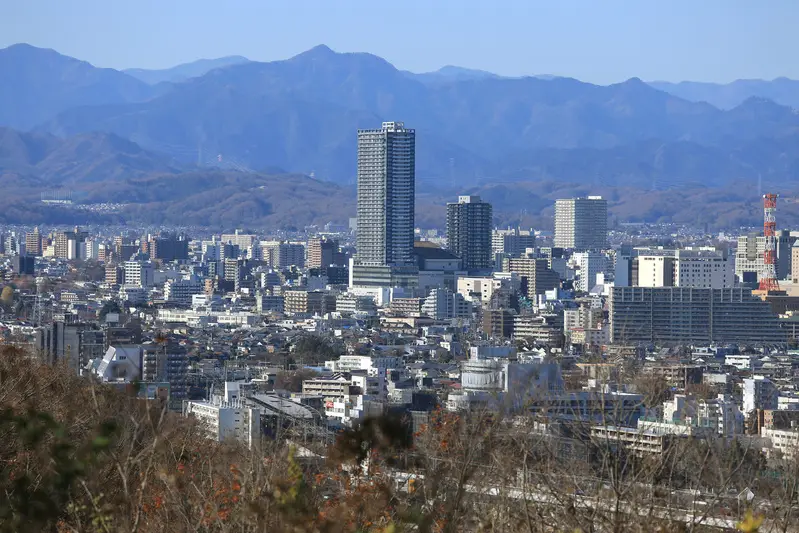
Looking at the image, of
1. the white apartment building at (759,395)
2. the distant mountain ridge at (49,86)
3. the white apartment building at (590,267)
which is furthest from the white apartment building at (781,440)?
the distant mountain ridge at (49,86)

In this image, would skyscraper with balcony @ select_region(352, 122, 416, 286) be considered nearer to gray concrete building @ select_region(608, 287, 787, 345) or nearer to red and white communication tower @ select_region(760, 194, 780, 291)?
red and white communication tower @ select_region(760, 194, 780, 291)

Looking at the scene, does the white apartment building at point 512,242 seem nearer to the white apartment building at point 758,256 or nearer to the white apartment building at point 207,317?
the white apartment building at point 758,256

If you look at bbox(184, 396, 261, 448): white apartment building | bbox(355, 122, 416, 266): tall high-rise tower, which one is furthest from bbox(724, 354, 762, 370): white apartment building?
bbox(355, 122, 416, 266): tall high-rise tower

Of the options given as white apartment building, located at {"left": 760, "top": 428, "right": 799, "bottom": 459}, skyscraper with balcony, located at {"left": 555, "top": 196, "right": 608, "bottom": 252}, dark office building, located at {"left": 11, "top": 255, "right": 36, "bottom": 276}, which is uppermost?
skyscraper with balcony, located at {"left": 555, "top": 196, "right": 608, "bottom": 252}

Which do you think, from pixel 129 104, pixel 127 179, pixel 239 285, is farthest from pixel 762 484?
pixel 129 104

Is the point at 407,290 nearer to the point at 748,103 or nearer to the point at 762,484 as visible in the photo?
the point at 762,484

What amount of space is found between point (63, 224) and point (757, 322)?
182ft

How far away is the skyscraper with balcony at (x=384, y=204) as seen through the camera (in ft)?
165

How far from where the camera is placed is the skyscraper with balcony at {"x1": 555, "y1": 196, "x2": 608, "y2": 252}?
69.8m

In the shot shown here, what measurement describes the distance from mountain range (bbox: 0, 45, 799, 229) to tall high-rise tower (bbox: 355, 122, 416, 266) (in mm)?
35808

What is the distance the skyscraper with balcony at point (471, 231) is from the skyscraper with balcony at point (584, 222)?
16.4 meters

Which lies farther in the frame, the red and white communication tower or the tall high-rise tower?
the tall high-rise tower

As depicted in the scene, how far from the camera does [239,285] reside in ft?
167

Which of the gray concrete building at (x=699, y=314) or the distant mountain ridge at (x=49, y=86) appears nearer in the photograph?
the gray concrete building at (x=699, y=314)
